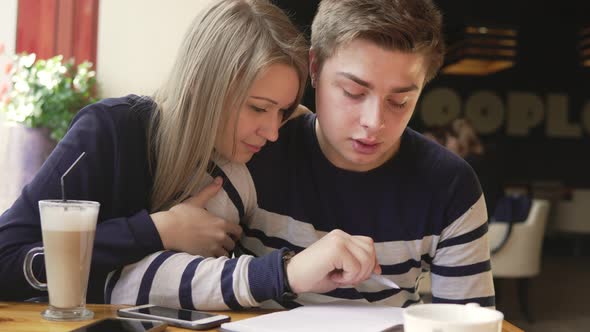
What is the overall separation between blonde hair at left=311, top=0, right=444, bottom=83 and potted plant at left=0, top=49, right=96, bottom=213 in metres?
2.40

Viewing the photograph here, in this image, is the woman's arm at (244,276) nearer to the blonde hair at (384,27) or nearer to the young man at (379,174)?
the young man at (379,174)

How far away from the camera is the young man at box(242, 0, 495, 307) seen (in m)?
1.45

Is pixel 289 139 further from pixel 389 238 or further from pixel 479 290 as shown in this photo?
pixel 479 290

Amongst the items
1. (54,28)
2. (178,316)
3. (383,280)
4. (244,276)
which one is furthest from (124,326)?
(54,28)

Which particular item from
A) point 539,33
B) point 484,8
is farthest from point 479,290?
point 539,33

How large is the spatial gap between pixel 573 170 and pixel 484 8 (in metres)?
3.22

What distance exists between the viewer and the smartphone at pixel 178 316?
1.05 meters

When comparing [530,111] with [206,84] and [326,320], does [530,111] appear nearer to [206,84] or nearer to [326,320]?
[206,84]

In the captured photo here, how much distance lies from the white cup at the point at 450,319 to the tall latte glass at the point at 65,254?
0.51m

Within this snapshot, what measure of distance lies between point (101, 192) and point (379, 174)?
0.58 m

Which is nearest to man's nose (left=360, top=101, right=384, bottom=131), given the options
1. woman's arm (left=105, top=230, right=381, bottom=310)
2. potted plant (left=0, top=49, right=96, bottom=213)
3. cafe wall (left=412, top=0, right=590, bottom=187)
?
woman's arm (left=105, top=230, right=381, bottom=310)

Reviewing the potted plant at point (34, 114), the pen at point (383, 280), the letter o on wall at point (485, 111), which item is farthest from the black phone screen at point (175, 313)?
the letter o on wall at point (485, 111)

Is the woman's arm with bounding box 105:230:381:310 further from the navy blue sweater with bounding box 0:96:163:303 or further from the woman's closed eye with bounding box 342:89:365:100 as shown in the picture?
the woman's closed eye with bounding box 342:89:365:100

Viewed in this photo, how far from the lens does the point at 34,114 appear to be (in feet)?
12.6
